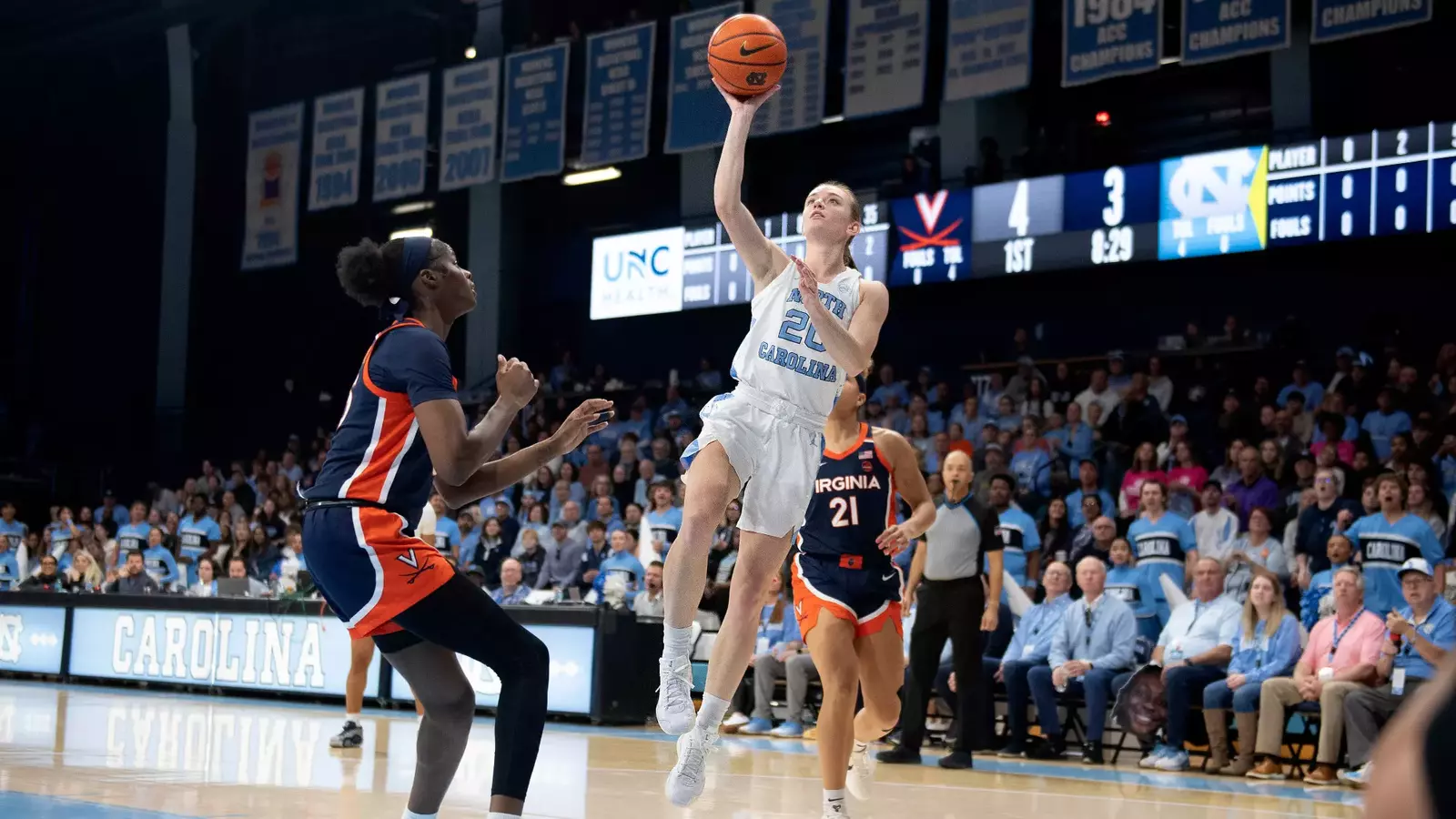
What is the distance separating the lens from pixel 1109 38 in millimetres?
15719

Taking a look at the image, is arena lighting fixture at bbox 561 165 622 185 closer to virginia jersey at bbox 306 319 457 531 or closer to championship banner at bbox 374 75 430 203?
championship banner at bbox 374 75 430 203

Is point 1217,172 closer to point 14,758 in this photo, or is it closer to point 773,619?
point 773,619

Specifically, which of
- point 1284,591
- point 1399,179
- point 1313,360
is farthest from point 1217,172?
point 1284,591

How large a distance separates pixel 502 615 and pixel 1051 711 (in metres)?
7.76

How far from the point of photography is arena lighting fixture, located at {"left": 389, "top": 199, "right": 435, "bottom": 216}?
26250 millimetres

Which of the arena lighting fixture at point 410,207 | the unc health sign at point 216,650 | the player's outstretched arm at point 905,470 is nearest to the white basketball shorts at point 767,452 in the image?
the player's outstretched arm at point 905,470

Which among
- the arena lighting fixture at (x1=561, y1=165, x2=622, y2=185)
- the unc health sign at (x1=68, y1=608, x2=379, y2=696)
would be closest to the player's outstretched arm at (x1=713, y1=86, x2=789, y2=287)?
the unc health sign at (x1=68, y1=608, x2=379, y2=696)

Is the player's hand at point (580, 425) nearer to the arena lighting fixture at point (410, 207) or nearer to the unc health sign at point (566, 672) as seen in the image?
the unc health sign at point (566, 672)

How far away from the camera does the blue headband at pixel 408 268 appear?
454 cm

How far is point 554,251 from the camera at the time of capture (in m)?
25.3

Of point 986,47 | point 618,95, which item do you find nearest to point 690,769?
point 986,47

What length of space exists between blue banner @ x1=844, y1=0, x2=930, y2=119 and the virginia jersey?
13.3 meters

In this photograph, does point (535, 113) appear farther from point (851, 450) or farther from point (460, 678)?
point (460, 678)

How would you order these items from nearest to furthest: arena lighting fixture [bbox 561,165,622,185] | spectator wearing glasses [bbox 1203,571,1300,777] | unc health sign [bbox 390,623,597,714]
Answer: spectator wearing glasses [bbox 1203,571,1300,777]
unc health sign [bbox 390,623,597,714]
arena lighting fixture [bbox 561,165,622,185]
